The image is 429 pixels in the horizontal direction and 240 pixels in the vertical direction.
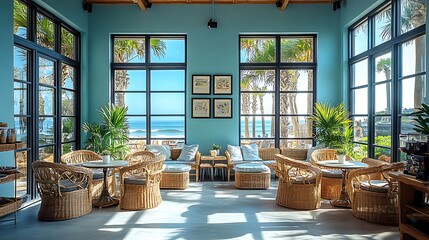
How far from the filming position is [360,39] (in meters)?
6.77

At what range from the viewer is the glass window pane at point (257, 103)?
771 centimetres

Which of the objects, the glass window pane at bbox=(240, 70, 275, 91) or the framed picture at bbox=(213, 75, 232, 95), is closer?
the framed picture at bbox=(213, 75, 232, 95)

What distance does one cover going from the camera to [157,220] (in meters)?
4.16

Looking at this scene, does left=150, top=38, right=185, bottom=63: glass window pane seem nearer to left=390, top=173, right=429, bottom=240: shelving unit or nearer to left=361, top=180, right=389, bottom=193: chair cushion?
left=361, top=180, right=389, bottom=193: chair cushion

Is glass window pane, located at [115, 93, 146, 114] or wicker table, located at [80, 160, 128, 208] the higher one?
glass window pane, located at [115, 93, 146, 114]

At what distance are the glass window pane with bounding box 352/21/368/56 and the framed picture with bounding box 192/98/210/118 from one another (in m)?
3.83

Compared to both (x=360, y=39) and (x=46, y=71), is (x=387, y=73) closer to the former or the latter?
(x=360, y=39)

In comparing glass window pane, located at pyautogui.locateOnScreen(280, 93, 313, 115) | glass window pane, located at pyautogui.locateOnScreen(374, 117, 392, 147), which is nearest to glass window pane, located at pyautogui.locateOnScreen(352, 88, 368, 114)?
glass window pane, located at pyautogui.locateOnScreen(374, 117, 392, 147)

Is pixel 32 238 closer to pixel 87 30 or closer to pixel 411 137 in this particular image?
pixel 411 137

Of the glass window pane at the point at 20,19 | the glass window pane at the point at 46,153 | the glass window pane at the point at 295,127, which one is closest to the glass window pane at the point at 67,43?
the glass window pane at the point at 20,19

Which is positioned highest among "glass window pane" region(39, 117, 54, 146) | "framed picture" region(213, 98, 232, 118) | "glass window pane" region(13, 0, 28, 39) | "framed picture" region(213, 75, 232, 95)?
"glass window pane" region(13, 0, 28, 39)

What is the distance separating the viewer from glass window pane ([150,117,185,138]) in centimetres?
775

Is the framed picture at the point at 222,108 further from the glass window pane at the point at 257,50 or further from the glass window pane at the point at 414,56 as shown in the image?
the glass window pane at the point at 414,56

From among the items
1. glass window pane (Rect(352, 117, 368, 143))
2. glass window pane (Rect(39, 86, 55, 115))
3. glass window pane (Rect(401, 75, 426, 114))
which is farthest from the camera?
glass window pane (Rect(352, 117, 368, 143))
